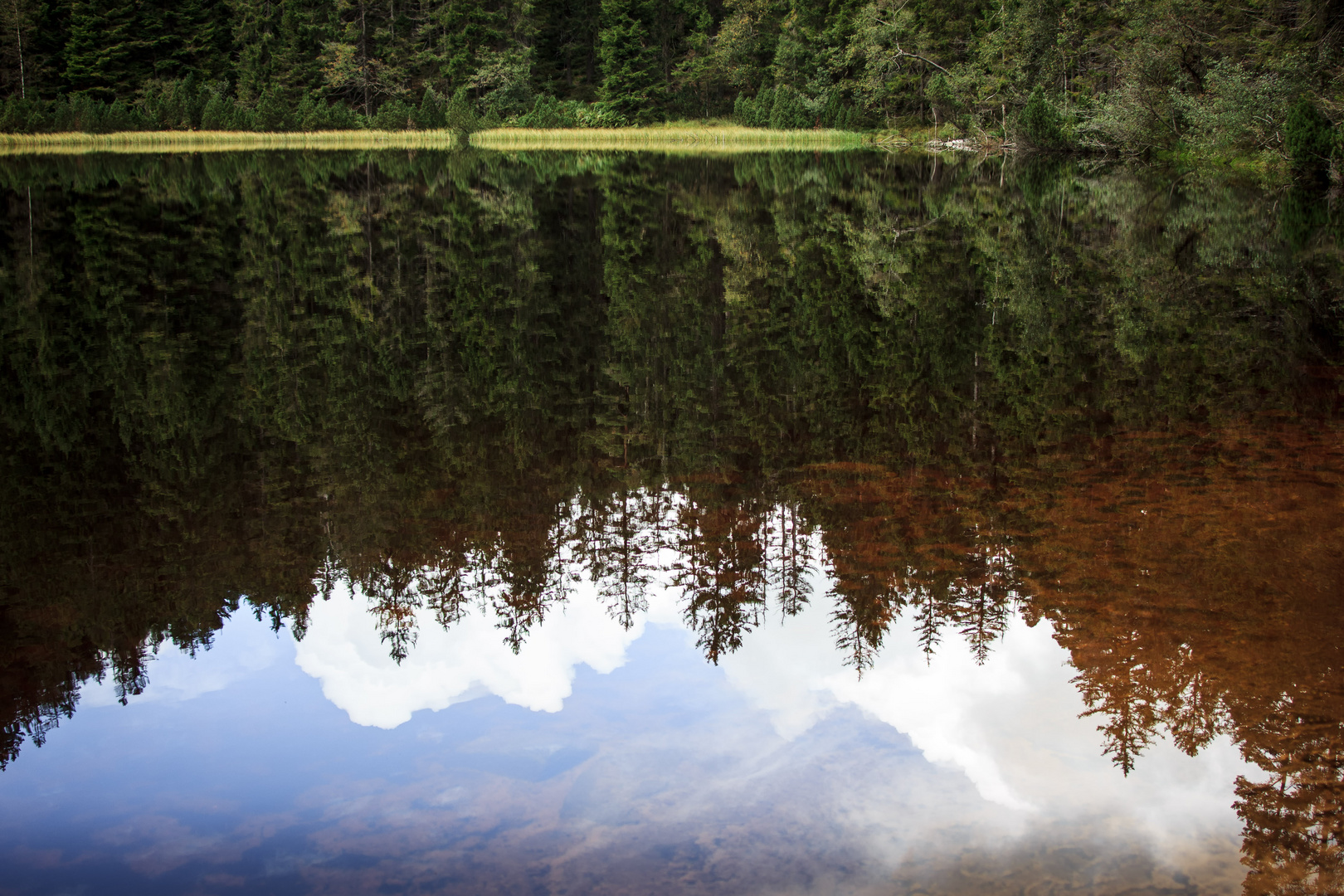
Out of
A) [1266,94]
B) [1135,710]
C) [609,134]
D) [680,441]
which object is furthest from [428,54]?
[1135,710]

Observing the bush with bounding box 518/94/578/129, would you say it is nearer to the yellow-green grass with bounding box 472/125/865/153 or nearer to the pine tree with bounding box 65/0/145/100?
the yellow-green grass with bounding box 472/125/865/153

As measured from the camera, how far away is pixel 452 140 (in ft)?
165

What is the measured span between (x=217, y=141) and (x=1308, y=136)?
42008 millimetres

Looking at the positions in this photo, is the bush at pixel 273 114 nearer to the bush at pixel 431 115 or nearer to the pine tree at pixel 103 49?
the bush at pixel 431 115

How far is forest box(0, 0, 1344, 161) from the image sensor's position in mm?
32969

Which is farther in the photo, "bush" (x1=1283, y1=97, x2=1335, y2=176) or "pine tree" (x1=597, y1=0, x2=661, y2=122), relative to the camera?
"pine tree" (x1=597, y1=0, x2=661, y2=122)

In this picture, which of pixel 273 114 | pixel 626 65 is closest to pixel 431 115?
pixel 273 114

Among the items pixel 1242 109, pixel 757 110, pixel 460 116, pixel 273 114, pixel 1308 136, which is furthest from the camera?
pixel 757 110

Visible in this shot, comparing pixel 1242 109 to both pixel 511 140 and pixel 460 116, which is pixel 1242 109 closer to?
pixel 460 116

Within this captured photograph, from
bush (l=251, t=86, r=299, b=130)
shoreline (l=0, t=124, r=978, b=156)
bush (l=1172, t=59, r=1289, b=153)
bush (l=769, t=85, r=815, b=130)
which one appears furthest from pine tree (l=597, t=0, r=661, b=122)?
bush (l=1172, t=59, r=1289, b=153)

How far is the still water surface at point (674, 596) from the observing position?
3186 millimetres

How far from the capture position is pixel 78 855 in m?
3.13

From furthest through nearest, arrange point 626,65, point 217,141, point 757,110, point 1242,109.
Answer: point 626,65
point 757,110
point 217,141
point 1242,109

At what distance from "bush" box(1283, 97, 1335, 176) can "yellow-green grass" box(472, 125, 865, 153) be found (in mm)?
25319
